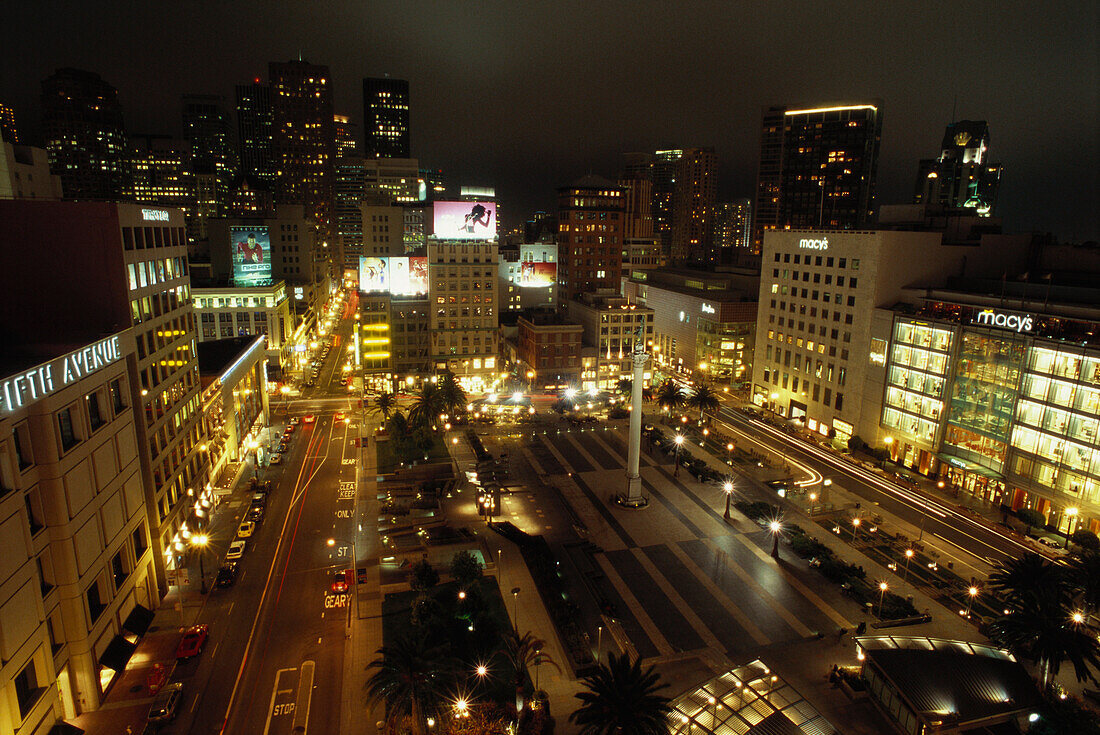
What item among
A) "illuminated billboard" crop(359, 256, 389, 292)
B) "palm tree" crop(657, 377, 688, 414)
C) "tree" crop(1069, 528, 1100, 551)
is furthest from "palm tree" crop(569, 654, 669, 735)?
"illuminated billboard" crop(359, 256, 389, 292)

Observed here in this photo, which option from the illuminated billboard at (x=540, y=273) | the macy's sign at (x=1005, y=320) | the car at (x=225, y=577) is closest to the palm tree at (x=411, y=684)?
the car at (x=225, y=577)

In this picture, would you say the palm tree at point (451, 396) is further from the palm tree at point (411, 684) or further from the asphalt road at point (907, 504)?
Answer: the palm tree at point (411, 684)

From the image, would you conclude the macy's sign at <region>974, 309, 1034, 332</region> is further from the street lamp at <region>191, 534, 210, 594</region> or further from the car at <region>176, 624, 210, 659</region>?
the street lamp at <region>191, 534, 210, 594</region>

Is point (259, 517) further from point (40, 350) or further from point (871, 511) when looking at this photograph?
point (871, 511)

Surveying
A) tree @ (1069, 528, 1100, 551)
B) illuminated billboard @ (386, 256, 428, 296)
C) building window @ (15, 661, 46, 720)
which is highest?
illuminated billboard @ (386, 256, 428, 296)

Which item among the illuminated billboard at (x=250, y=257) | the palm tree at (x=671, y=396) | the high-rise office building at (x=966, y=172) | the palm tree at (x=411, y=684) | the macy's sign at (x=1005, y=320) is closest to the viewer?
the palm tree at (x=411, y=684)

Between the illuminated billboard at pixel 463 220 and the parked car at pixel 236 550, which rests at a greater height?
the illuminated billboard at pixel 463 220

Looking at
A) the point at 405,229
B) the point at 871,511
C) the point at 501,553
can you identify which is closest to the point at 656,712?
the point at 501,553
